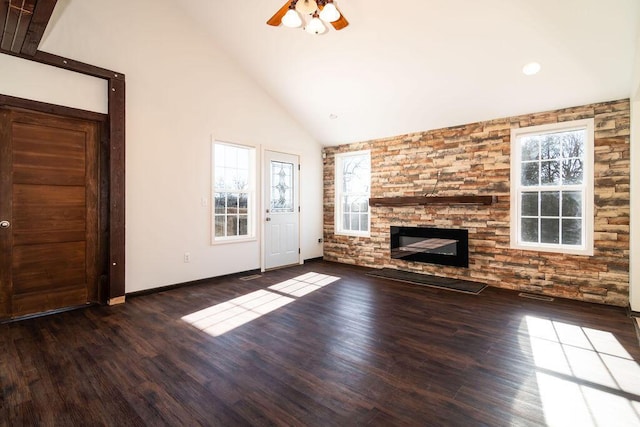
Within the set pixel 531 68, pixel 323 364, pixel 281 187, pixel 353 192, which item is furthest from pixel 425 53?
pixel 323 364

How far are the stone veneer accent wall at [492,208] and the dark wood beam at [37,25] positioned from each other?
4.70 metres

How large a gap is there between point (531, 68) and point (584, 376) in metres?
3.25

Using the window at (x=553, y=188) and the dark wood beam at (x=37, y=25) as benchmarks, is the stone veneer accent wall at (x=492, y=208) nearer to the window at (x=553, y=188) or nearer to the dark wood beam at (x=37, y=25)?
the window at (x=553, y=188)

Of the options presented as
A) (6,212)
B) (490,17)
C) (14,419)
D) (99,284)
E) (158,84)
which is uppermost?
(490,17)

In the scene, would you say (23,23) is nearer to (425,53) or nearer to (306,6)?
(306,6)

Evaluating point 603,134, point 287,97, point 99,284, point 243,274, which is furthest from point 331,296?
point 603,134

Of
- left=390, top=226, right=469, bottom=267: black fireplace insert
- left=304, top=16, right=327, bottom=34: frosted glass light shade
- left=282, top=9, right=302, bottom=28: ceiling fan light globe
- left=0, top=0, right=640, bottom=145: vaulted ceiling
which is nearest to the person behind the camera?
left=282, top=9, right=302, bottom=28: ceiling fan light globe

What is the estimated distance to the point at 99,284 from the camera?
375 cm

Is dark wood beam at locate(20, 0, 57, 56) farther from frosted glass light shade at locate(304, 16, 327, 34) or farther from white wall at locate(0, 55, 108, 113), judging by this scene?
frosted glass light shade at locate(304, 16, 327, 34)

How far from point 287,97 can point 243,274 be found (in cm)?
320

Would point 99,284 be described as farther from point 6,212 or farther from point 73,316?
point 6,212

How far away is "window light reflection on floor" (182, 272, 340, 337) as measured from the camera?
123 inches

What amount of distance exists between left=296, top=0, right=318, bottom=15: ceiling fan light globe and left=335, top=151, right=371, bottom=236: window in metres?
3.68

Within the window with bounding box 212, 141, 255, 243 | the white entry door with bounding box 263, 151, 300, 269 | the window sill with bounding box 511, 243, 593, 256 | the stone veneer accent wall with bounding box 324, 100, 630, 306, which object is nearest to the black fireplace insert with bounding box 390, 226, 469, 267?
the stone veneer accent wall with bounding box 324, 100, 630, 306
